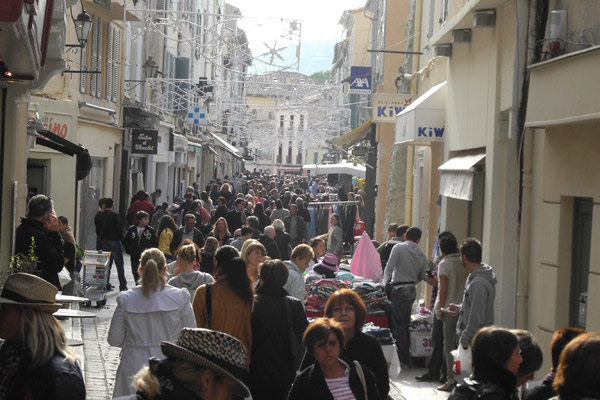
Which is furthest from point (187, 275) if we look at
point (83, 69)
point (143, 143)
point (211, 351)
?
point (143, 143)

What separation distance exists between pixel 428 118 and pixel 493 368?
12.0 metres

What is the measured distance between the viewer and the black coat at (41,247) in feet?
33.2

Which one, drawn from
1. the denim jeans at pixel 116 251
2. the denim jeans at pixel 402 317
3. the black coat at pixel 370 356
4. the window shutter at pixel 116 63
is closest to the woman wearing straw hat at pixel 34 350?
the black coat at pixel 370 356

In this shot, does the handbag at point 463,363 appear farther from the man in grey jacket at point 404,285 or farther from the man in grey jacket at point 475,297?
the man in grey jacket at point 404,285

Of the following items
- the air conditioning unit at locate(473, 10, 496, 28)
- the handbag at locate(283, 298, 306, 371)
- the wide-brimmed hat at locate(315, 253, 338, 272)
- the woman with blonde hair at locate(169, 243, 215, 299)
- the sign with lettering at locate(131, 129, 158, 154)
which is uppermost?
the air conditioning unit at locate(473, 10, 496, 28)

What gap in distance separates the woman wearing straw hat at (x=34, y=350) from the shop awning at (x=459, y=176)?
28.8 ft

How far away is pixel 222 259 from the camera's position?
26.0 feet

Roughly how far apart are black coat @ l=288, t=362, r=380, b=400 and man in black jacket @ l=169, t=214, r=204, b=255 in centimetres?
1010

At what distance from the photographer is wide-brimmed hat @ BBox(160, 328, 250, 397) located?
143 inches

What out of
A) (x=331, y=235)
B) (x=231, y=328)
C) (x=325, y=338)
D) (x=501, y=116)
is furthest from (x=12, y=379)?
(x=331, y=235)

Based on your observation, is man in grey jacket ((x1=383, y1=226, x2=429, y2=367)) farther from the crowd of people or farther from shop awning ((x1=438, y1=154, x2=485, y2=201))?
shop awning ((x1=438, y1=154, x2=485, y2=201))

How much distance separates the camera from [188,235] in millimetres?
17234

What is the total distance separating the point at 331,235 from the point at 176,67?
2357 centimetres

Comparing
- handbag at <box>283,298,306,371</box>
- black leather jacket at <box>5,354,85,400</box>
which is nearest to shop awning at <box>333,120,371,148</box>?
handbag at <box>283,298,306,371</box>
